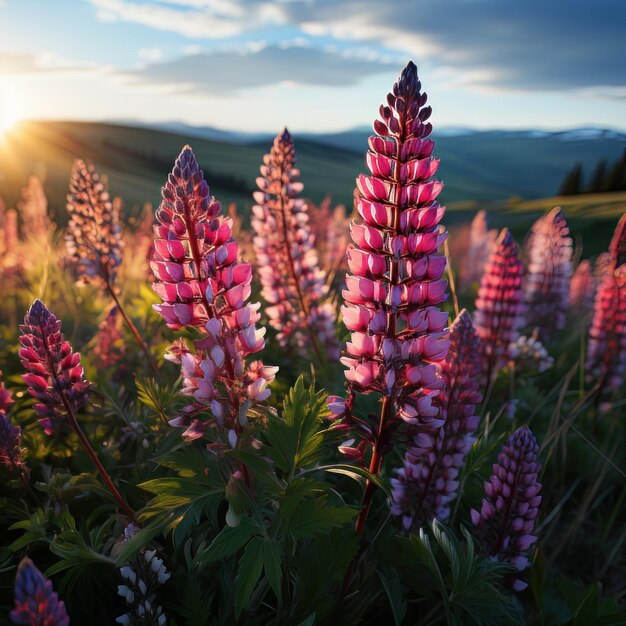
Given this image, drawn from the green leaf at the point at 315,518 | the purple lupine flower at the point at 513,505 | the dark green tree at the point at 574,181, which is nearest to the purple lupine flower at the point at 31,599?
the green leaf at the point at 315,518

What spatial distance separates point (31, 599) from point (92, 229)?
113 inches

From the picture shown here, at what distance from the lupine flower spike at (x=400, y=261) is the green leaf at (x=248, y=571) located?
23.4 inches

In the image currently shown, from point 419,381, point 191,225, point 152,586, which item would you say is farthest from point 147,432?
point 419,381

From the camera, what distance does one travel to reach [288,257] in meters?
3.85

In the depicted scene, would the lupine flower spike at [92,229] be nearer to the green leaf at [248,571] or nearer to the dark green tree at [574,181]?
the green leaf at [248,571]

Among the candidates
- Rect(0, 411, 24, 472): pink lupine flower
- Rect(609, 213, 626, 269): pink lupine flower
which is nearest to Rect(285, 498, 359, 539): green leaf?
Rect(0, 411, 24, 472): pink lupine flower

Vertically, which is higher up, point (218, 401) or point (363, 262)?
point (363, 262)

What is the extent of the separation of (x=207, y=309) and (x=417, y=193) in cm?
77

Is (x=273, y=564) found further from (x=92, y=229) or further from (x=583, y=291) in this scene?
(x=583, y=291)

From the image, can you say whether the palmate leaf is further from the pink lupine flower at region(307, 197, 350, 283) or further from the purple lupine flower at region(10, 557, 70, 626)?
the pink lupine flower at region(307, 197, 350, 283)

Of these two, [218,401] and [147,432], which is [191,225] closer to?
[218,401]

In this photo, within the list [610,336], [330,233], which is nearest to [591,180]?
[330,233]

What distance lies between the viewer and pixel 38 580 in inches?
53.6

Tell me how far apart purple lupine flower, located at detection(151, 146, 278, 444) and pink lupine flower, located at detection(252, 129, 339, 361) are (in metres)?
1.83
